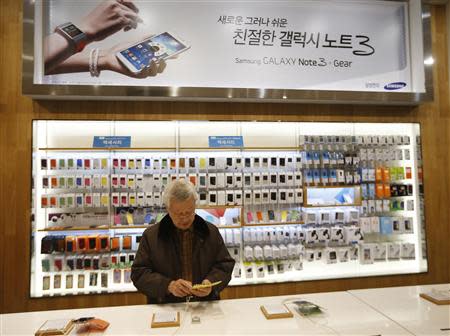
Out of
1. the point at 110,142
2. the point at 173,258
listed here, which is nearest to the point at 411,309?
the point at 173,258

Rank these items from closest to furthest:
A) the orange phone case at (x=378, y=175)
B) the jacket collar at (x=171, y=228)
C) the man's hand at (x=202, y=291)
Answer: the man's hand at (x=202, y=291), the jacket collar at (x=171, y=228), the orange phone case at (x=378, y=175)

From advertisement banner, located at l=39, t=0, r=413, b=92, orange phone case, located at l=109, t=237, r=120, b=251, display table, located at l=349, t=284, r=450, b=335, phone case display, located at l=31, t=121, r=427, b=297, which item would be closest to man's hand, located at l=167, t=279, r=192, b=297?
display table, located at l=349, t=284, r=450, b=335

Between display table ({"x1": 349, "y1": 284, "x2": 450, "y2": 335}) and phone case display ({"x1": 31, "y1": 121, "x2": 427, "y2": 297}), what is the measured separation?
1894 mm

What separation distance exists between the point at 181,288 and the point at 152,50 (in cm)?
278

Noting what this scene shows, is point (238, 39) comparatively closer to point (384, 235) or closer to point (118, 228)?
point (118, 228)

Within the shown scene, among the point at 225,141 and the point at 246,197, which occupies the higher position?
the point at 225,141

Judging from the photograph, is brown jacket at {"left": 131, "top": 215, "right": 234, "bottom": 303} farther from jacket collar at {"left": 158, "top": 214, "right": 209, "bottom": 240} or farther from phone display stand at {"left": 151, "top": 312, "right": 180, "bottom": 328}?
phone display stand at {"left": 151, "top": 312, "right": 180, "bottom": 328}

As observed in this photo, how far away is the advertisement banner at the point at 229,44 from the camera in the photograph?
3.54 metres

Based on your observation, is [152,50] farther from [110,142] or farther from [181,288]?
[181,288]

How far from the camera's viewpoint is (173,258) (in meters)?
2.03

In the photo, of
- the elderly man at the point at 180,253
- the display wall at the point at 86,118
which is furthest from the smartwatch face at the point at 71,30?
the elderly man at the point at 180,253

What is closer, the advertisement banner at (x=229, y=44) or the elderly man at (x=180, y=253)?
the elderly man at (x=180, y=253)

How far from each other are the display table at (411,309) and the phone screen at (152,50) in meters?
3.04

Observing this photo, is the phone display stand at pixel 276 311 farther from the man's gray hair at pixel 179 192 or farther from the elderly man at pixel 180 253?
the man's gray hair at pixel 179 192
